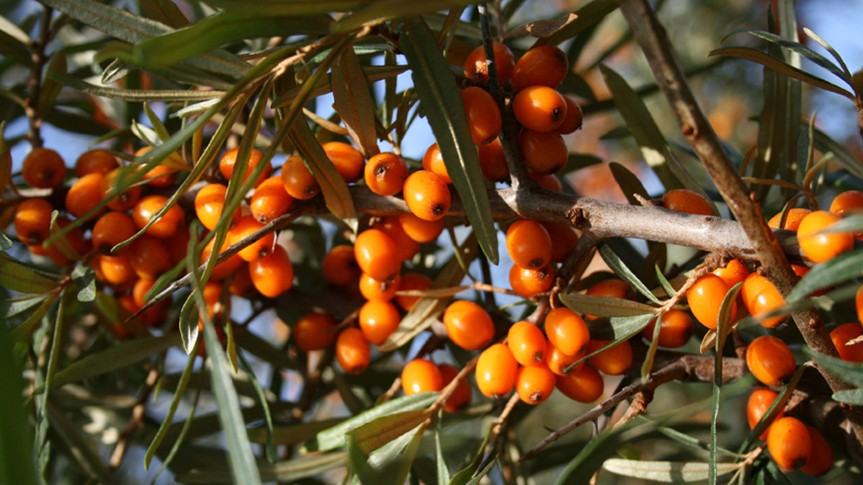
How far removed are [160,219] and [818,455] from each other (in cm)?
84

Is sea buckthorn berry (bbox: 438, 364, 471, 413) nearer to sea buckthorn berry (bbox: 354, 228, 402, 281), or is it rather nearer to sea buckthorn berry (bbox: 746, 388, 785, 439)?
sea buckthorn berry (bbox: 354, 228, 402, 281)

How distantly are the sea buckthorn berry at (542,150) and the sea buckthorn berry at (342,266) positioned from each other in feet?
1.34

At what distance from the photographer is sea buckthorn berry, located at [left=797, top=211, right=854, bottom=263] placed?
2.03 ft

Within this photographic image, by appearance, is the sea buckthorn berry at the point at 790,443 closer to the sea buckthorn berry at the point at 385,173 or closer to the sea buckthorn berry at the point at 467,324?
the sea buckthorn berry at the point at 467,324

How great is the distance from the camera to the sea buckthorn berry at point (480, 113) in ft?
2.44

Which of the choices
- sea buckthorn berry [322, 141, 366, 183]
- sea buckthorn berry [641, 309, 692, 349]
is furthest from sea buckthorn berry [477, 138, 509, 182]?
sea buckthorn berry [641, 309, 692, 349]

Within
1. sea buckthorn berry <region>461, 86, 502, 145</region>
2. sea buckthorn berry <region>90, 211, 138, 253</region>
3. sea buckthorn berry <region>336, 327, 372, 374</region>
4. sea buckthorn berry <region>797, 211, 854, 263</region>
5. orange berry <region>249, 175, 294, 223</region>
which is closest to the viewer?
sea buckthorn berry <region>797, 211, 854, 263</region>

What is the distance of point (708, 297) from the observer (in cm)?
72

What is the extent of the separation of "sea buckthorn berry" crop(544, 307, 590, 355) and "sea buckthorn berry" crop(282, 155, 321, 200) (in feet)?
1.01

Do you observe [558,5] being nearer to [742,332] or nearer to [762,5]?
[762,5]

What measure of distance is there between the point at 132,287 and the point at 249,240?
449 millimetres

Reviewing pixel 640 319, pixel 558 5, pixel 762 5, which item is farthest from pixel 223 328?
pixel 558 5

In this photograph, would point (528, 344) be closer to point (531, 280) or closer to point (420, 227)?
point (531, 280)

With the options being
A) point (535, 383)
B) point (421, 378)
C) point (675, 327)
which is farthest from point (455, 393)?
point (675, 327)
